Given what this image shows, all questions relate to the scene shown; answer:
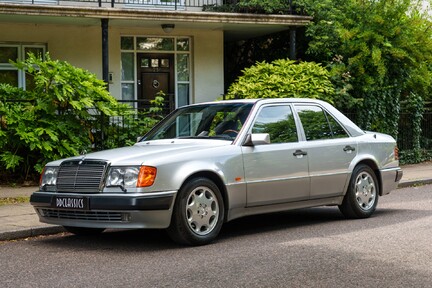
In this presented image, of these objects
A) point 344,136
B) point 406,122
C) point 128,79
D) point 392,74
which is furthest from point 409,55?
point 344,136

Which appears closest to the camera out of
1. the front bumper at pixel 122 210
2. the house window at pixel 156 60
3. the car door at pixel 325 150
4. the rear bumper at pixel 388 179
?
→ the front bumper at pixel 122 210

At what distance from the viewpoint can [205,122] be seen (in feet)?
31.7

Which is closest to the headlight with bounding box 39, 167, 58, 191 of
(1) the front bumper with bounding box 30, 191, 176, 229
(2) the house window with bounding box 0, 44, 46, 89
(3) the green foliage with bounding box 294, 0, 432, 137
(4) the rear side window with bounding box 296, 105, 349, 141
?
(1) the front bumper with bounding box 30, 191, 176, 229

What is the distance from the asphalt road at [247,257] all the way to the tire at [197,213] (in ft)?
0.44

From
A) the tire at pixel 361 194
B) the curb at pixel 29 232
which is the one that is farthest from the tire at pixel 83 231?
the tire at pixel 361 194

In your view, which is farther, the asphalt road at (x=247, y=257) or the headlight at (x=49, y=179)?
the headlight at (x=49, y=179)

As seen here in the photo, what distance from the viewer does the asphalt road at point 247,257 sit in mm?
6617

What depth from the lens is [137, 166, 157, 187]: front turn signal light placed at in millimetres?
8051

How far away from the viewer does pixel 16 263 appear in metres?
7.61

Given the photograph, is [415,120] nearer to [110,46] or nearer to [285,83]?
[285,83]

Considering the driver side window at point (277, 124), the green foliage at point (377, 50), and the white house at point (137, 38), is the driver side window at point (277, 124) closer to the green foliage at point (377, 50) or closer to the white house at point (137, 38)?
the white house at point (137, 38)

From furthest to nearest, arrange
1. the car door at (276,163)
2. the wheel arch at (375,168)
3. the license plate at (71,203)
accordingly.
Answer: the wheel arch at (375,168) < the car door at (276,163) < the license plate at (71,203)

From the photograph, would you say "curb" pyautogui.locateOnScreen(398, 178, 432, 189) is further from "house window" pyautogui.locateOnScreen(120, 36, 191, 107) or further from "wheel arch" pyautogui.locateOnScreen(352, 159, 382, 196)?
"house window" pyautogui.locateOnScreen(120, 36, 191, 107)

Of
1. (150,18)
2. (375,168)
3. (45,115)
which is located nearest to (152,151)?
(375,168)
